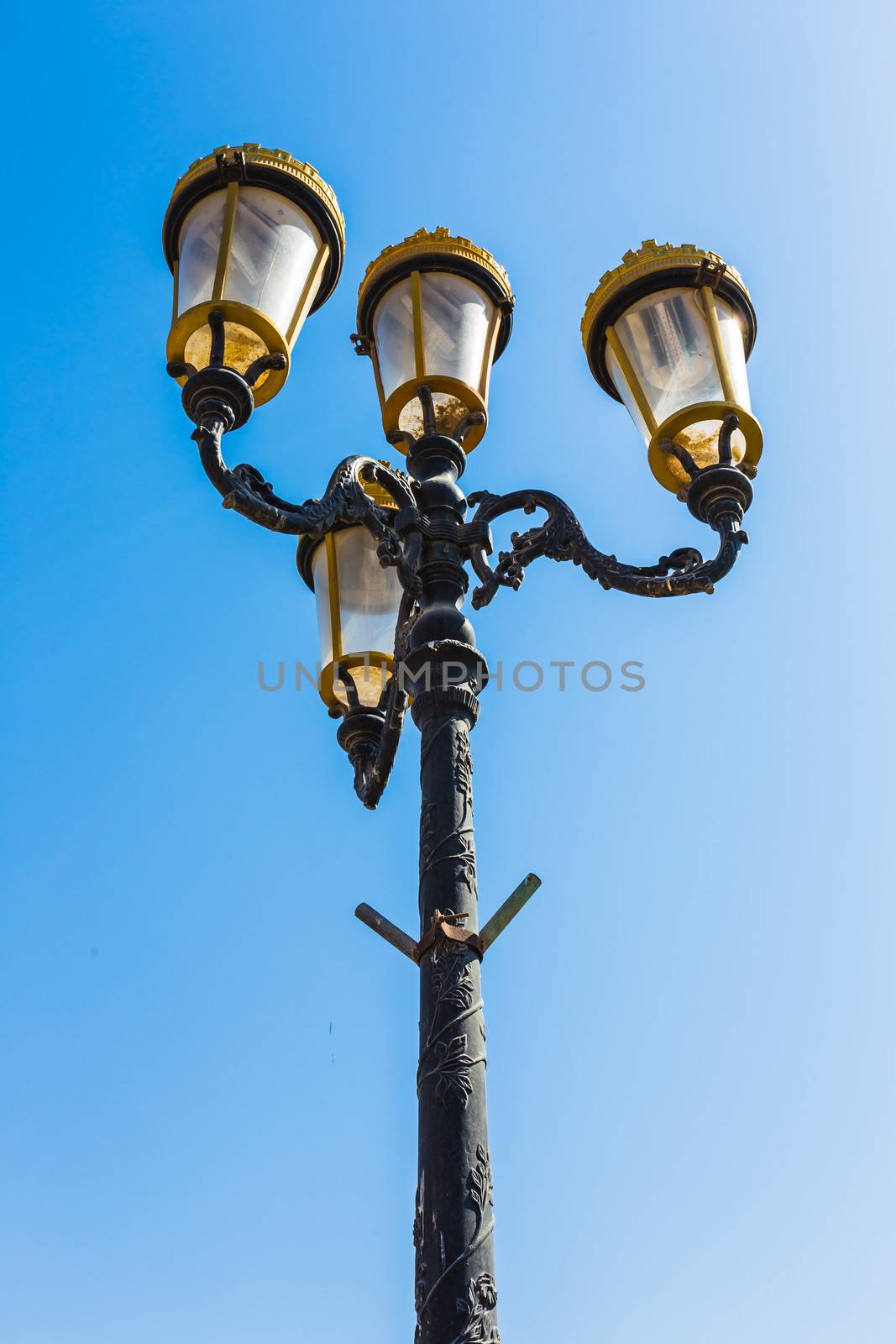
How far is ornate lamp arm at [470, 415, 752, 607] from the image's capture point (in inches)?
156

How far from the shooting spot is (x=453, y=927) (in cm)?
297

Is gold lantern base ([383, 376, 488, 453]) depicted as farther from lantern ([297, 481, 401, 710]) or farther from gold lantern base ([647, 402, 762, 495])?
gold lantern base ([647, 402, 762, 495])

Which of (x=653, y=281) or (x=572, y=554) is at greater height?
(x=653, y=281)

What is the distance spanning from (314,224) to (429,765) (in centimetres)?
206

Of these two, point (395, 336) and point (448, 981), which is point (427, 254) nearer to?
point (395, 336)

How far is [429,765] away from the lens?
339 centimetres

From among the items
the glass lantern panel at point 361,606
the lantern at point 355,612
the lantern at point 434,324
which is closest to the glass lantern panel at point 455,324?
the lantern at point 434,324

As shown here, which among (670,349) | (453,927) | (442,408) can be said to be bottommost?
(453,927)

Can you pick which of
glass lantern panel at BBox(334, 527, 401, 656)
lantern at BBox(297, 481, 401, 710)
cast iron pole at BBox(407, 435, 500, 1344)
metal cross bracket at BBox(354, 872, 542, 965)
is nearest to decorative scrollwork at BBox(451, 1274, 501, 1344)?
cast iron pole at BBox(407, 435, 500, 1344)

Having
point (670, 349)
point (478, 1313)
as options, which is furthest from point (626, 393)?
point (478, 1313)

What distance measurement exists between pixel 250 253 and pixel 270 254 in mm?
75

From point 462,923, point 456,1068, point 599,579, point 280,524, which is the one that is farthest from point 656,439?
point 456,1068

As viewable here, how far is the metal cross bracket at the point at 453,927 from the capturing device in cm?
297

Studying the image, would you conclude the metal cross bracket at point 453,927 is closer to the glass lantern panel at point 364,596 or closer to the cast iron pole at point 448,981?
the cast iron pole at point 448,981
